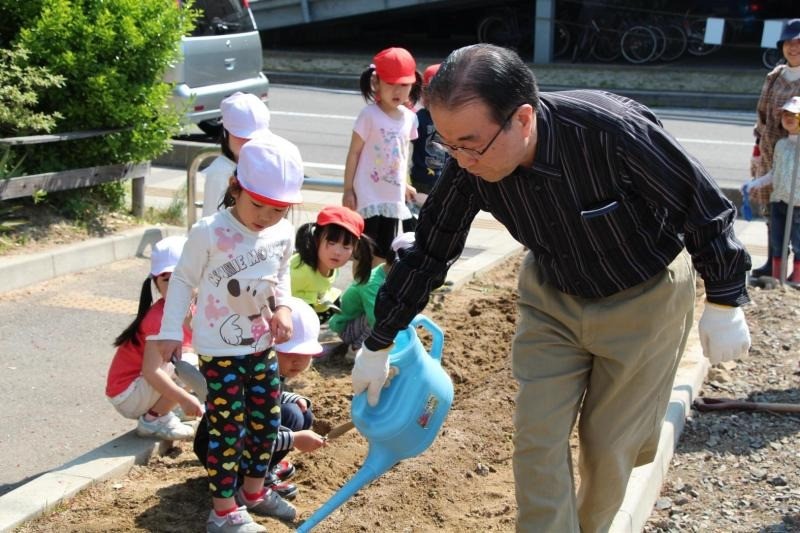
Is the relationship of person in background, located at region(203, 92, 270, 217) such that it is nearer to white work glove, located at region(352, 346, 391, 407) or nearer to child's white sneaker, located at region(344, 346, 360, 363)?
child's white sneaker, located at region(344, 346, 360, 363)

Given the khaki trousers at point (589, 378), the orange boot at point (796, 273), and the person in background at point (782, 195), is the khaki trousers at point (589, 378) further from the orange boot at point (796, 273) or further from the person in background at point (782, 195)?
the orange boot at point (796, 273)

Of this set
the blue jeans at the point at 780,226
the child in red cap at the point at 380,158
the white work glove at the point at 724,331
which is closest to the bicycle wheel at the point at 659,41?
the blue jeans at the point at 780,226

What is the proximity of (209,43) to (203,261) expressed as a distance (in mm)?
8643

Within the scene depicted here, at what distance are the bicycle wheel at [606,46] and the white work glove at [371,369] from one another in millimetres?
19368

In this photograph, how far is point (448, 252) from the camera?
11.5 ft

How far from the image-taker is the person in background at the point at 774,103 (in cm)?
757

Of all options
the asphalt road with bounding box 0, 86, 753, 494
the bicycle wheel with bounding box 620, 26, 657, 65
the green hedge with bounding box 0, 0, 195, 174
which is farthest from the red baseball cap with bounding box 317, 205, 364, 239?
the bicycle wheel with bounding box 620, 26, 657, 65

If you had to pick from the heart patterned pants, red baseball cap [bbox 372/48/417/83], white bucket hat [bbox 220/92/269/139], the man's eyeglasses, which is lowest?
the heart patterned pants

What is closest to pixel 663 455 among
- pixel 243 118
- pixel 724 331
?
pixel 724 331

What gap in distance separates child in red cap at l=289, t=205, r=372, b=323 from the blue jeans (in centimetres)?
337

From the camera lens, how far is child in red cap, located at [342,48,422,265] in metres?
6.37

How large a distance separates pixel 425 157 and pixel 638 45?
15267 mm

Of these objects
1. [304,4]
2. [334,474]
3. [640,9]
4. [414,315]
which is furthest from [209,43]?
[640,9]

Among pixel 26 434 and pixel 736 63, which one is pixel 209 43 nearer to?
pixel 26 434
